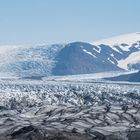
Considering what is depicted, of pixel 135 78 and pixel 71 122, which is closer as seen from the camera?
pixel 71 122

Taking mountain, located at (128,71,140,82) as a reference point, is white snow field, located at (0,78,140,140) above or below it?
below

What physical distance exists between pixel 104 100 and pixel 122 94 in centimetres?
1039

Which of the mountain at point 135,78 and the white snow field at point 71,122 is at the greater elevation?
the mountain at point 135,78

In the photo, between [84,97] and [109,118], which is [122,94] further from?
[109,118]

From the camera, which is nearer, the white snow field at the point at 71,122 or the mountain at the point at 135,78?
the white snow field at the point at 71,122

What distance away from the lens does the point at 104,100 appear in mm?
91875

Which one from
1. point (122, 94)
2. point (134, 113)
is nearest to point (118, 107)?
point (134, 113)

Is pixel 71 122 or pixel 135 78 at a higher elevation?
pixel 135 78

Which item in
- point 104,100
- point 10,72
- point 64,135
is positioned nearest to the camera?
point 64,135

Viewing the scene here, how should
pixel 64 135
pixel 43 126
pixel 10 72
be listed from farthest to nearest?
1. pixel 10 72
2. pixel 43 126
3. pixel 64 135

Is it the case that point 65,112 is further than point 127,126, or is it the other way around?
point 65,112

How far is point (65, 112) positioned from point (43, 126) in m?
11.6

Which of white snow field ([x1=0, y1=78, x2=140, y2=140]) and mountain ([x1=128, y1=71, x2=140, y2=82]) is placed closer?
white snow field ([x1=0, y1=78, x2=140, y2=140])

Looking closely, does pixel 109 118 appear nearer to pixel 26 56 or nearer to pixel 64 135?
pixel 64 135
